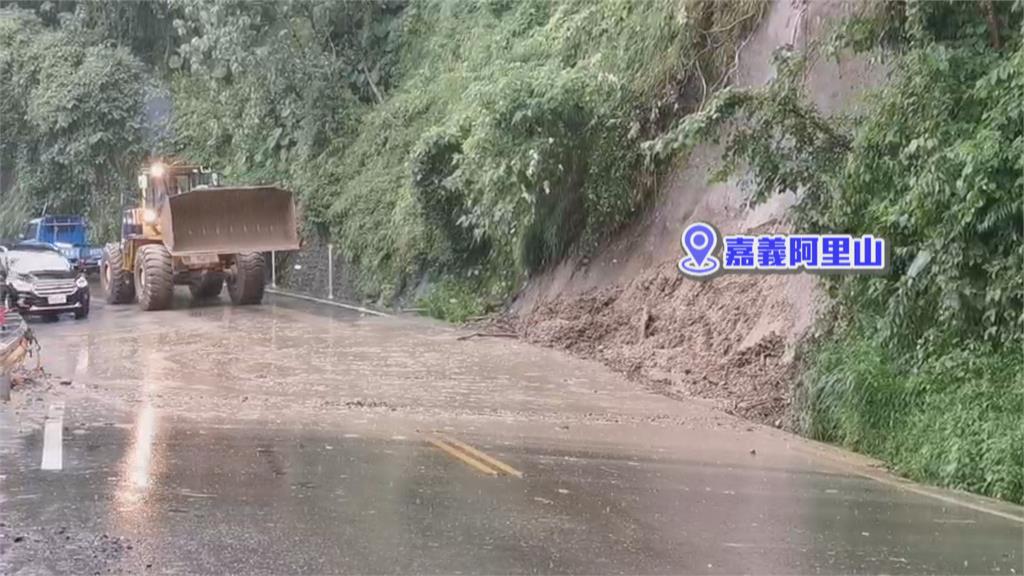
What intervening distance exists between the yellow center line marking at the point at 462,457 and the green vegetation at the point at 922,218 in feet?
12.7

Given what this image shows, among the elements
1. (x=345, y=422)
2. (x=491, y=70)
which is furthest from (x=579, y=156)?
(x=345, y=422)

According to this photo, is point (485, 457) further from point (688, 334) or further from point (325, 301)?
point (325, 301)

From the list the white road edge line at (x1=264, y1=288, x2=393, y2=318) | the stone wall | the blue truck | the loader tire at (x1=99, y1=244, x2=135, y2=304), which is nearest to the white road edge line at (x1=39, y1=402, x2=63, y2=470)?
the white road edge line at (x1=264, y1=288, x2=393, y2=318)

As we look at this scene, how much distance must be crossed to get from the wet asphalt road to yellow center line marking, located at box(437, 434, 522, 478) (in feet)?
0.27

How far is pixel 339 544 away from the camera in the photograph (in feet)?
25.0

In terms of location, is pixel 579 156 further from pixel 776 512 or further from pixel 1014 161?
pixel 776 512

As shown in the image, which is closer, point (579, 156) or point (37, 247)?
point (579, 156)

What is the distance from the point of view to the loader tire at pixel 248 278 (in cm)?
2500

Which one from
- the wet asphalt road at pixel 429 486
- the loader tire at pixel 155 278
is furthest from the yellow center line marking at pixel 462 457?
the loader tire at pixel 155 278

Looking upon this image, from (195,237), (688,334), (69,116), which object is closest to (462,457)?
(688,334)

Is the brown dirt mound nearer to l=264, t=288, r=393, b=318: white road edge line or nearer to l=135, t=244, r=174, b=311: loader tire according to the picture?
l=264, t=288, r=393, b=318: white road edge line

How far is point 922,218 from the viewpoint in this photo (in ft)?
36.7

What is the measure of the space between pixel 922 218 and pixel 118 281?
64.8ft

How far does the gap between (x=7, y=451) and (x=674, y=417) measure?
698cm
